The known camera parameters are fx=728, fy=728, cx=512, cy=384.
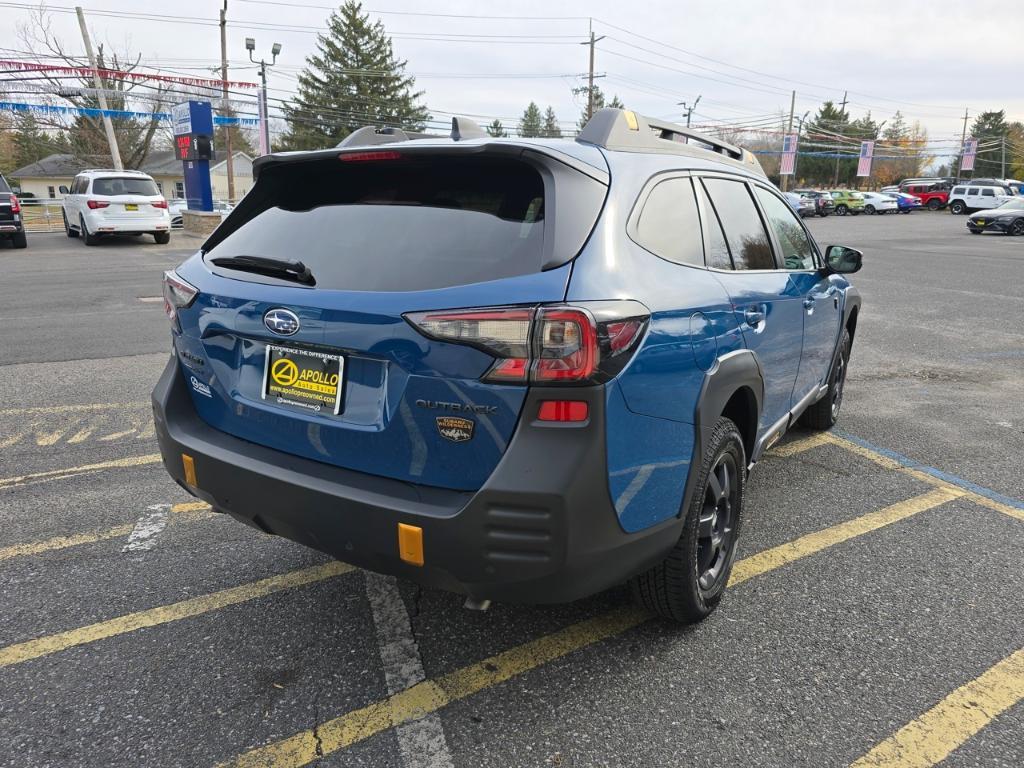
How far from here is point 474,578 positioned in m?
2.05

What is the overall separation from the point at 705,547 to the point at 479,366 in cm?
133

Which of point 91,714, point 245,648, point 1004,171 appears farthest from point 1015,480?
point 1004,171

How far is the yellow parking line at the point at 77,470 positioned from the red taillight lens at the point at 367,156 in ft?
8.84

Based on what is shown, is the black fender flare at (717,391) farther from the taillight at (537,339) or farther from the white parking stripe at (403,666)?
the white parking stripe at (403,666)

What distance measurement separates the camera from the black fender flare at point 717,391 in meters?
2.41

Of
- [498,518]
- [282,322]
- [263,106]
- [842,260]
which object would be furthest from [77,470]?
[263,106]

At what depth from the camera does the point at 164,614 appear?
2805mm

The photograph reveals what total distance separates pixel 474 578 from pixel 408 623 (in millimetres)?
847

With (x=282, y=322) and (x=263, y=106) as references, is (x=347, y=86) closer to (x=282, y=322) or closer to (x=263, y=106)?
(x=263, y=106)

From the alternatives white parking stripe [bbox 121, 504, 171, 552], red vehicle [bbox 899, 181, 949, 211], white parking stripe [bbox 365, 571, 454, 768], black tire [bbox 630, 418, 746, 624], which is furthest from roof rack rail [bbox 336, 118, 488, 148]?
red vehicle [bbox 899, 181, 949, 211]

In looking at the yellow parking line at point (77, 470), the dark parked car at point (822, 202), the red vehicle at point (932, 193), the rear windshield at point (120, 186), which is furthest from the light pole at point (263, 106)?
the red vehicle at point (932, 193)

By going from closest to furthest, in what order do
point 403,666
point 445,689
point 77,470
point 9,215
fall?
point 445,689 → point 403,666 → point 77,470 → point 9,215

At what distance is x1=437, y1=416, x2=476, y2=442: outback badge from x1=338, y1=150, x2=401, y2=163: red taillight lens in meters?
0.94

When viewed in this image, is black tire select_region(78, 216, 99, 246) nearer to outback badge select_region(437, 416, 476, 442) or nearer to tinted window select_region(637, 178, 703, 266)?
tinted window select_region(637, 178, 703, 266)
